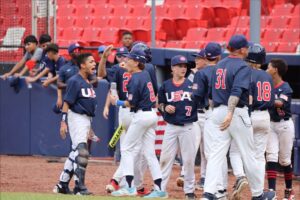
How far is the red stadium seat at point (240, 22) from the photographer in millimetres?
16406

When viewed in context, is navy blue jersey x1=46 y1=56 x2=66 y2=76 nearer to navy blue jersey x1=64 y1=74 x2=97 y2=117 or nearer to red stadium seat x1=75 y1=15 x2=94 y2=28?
navy blue jersey x1=64 y1=74 x2=97 y2=117

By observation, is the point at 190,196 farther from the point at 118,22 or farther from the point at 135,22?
the point at 118,22

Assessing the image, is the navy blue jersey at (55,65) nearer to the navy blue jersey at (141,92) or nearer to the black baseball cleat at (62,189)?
the black baseball cleat at (62,189)

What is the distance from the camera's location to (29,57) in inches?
633

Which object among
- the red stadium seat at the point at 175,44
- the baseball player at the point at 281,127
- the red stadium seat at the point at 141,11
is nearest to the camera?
the baseball player at the point at 281,127

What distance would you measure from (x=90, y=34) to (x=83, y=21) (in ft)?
2.04

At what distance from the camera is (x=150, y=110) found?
35.9 feet

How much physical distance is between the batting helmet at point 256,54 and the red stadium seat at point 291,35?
192 inches

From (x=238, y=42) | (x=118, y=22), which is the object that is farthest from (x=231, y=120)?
(x=118, y=22)

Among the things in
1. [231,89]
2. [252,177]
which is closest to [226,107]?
[231,89]

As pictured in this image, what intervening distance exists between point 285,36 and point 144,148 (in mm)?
5213

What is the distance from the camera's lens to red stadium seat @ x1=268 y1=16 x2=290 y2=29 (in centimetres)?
1576

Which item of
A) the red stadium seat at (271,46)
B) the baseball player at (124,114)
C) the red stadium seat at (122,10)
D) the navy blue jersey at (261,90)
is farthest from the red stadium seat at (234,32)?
the navy blue jersey at (261,90)

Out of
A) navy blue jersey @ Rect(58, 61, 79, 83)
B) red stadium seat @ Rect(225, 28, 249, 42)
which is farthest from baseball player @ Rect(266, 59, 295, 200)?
red stadium seat @ Rect(225, 28, 249, 42)
